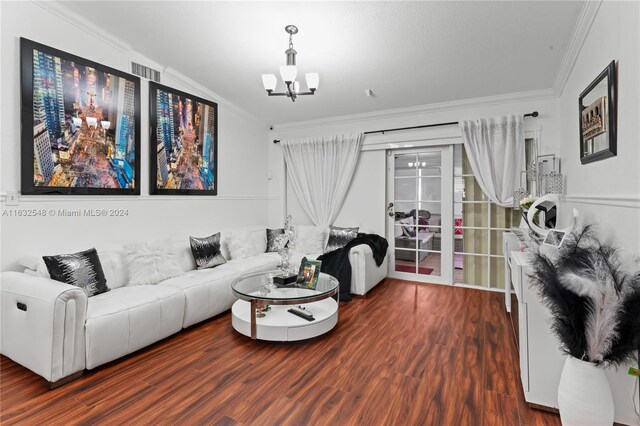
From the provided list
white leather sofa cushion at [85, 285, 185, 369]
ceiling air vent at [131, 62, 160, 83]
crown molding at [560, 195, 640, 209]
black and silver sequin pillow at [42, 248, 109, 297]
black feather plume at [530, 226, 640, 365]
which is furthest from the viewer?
ceiling air vent at [131, 62, 160, 83]

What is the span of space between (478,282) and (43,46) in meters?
5.41

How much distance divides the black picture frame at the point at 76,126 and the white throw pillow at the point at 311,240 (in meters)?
2.33

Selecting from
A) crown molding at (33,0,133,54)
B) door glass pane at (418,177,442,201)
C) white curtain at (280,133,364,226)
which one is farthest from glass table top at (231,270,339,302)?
crown molding at (33,0,133,54)

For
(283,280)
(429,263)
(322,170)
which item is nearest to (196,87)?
(322,170)

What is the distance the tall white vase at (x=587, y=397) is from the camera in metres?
1.40

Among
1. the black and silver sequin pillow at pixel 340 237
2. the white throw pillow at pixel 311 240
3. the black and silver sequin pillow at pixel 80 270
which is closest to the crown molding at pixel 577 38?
the black and silver sequin pillow at pixel 340 237

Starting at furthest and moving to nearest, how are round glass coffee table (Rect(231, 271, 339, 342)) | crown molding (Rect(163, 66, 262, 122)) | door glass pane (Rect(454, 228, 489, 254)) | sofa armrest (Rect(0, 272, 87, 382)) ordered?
door glass pane (Rect(454, 228, 489, 254))
crown molding (Rect(163, 66, 262, 122))
round glass coffee table (Rect(231, 271, 339, 342))
sofa armrest (Rect(0, 272, 87, 382))

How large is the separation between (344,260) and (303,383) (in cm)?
204

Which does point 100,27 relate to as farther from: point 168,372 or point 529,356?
point 529,356

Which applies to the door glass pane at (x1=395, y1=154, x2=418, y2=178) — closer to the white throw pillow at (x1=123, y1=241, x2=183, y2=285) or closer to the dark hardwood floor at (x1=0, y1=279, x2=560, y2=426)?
the dark hardwood floor at (x1=0, y1=279, x2=560, y2=426)

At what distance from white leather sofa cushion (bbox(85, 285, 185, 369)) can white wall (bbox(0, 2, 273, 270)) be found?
730mm

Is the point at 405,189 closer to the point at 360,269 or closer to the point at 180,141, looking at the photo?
the point at 360,269

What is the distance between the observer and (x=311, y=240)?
4852 millimetres

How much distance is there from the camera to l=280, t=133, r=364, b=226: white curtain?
16.9 ft
